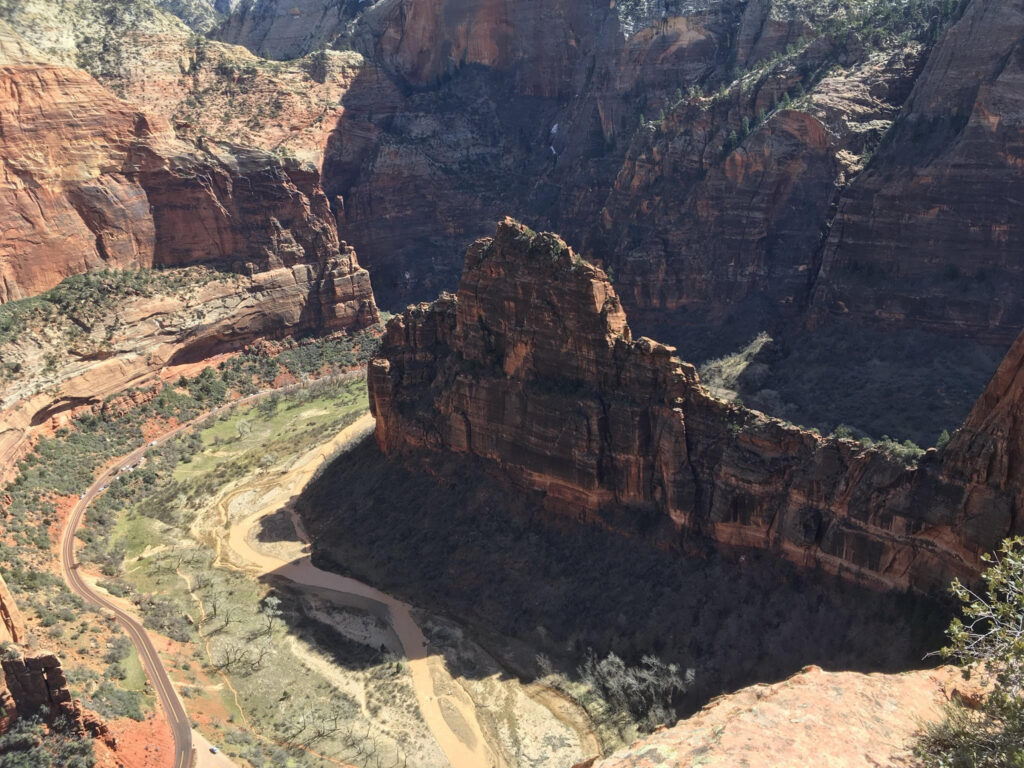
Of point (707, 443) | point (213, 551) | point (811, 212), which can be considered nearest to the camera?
point (707, 443)

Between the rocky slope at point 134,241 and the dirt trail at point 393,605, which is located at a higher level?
the rocky slope at point 134,241

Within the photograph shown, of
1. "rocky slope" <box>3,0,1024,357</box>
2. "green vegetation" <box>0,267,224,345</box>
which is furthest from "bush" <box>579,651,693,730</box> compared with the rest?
"green vegetation" <box>0,267,224,345</box>

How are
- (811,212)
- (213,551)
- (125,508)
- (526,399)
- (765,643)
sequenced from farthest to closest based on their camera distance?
1. (811,212)
2. (125,508)
3. (213,551)
4. (526,399)
5. (765,643)

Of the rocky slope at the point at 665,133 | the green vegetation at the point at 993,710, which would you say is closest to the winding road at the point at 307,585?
the green vegetation at the point at 993,710

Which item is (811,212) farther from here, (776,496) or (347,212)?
A: (347,212)

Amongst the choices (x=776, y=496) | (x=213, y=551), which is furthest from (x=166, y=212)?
(x=776, y=496)

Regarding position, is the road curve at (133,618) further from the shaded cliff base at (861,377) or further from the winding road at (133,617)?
the shaded cliff base at (861,377)
